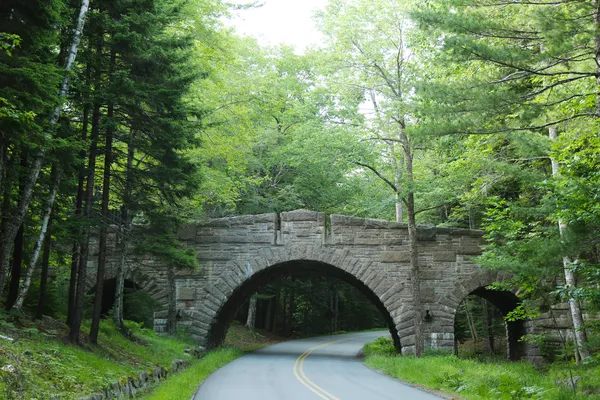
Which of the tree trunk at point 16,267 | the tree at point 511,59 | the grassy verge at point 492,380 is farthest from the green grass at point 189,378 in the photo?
the tree at point 511,59

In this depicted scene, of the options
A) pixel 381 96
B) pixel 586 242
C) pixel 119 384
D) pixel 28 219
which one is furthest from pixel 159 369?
pixel 381 96

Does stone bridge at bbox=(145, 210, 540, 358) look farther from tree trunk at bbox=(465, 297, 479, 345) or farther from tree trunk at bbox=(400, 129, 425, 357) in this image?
tree trunk at bbox=(465, 297, 479, 345)

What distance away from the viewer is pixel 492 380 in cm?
1046

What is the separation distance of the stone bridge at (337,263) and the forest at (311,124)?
100 cm

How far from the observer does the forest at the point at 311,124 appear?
8.34 meters

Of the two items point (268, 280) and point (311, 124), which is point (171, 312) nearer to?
point (268, 280)

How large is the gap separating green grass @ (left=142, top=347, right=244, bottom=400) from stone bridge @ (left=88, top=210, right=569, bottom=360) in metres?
1.77

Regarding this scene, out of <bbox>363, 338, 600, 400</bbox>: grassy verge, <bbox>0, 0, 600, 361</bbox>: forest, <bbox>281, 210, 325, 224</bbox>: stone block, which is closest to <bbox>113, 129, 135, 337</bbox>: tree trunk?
<bbox>0, 0, 600, 361</bbox>: forest

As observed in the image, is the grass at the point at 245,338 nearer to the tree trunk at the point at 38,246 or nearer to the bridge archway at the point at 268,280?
the bridge archway at the point at 268,280

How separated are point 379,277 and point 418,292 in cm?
154

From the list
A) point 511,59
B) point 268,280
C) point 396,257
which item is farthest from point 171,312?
point 511,59

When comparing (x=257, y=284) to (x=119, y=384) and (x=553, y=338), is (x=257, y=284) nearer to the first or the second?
(x=553, y=338)

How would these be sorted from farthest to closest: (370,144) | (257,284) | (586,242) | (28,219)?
(257,284)
(370,144)
(28,219)
(586,242)

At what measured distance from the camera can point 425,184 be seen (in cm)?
1633
